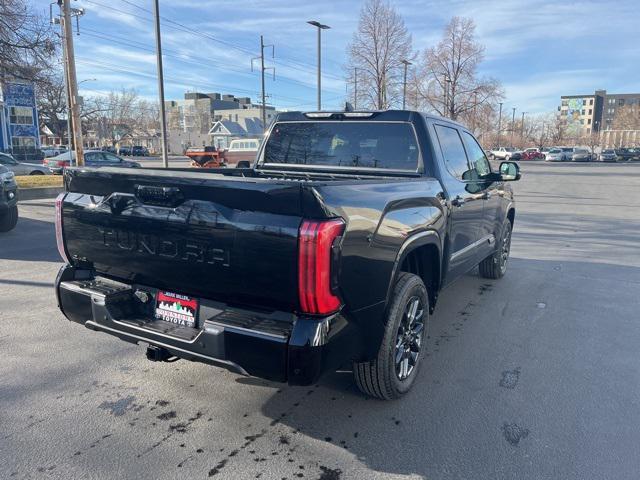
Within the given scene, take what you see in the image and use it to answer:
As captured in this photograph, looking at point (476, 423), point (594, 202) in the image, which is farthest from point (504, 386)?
point (594, 202)

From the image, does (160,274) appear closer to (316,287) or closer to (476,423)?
(316,287)

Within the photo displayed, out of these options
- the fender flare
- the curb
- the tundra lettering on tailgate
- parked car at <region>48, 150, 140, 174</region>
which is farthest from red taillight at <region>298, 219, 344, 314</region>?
parked car at <region>48, 150, 140, 174</region>

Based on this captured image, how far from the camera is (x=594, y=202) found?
51.3ft

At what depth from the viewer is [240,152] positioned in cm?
3341

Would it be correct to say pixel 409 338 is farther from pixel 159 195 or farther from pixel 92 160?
pixel 92 160

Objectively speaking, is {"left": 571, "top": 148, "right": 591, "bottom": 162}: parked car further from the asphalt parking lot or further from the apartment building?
the apartment building

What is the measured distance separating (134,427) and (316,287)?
1.54m

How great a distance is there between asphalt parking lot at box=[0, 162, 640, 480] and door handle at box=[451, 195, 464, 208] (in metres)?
1.22

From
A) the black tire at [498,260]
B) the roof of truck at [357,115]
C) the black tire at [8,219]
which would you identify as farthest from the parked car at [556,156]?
the roof of truck at [357,115]

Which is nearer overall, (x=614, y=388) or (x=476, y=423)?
(x=476, y=423)

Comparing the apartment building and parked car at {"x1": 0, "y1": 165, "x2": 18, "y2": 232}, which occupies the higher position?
the apartment building

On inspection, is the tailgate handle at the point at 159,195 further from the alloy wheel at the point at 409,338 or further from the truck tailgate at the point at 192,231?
the alloy wheel at the point at 409,338

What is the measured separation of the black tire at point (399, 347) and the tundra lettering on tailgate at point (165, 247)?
1.13m

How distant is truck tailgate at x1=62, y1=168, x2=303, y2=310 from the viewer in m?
2.41
